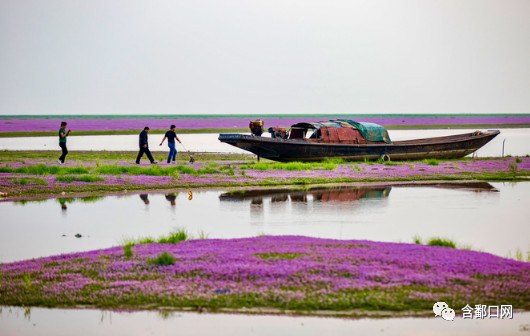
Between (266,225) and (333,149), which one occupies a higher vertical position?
(333,149)

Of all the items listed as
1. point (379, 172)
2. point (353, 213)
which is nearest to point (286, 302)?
point (353, 213)

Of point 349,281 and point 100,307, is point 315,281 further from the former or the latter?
point 100,307

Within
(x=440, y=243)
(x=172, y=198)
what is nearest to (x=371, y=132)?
(x=172, y=198)

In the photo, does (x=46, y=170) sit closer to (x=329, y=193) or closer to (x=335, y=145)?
(x=329, y=193)

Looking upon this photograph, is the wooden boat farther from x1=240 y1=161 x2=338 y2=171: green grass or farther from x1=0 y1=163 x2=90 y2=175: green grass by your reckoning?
x1=0 y1=163 x2=90 y2=175: green grass

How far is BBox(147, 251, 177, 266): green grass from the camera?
13492mm

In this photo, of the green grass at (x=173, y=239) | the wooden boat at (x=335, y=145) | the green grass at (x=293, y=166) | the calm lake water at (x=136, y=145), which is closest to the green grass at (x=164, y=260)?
the green grass at (x=173, y=239)

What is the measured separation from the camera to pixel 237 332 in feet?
33.7

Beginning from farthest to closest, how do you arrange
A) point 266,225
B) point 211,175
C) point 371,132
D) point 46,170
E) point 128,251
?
point 371,132
point 211,175
point 46,170
point 266,225
point 128,251

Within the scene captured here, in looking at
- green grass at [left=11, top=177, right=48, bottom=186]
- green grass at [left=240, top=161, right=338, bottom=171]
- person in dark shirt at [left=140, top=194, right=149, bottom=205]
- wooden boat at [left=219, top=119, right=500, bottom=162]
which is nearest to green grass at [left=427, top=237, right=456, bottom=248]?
person in dark shirt at [left=140, top=194, right=149, bottom=205]

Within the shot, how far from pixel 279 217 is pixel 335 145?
70.8 feet

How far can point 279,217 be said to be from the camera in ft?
71.6

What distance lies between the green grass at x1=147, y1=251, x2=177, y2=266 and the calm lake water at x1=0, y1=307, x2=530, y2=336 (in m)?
2.49

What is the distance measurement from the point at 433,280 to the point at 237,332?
4.02 meters
